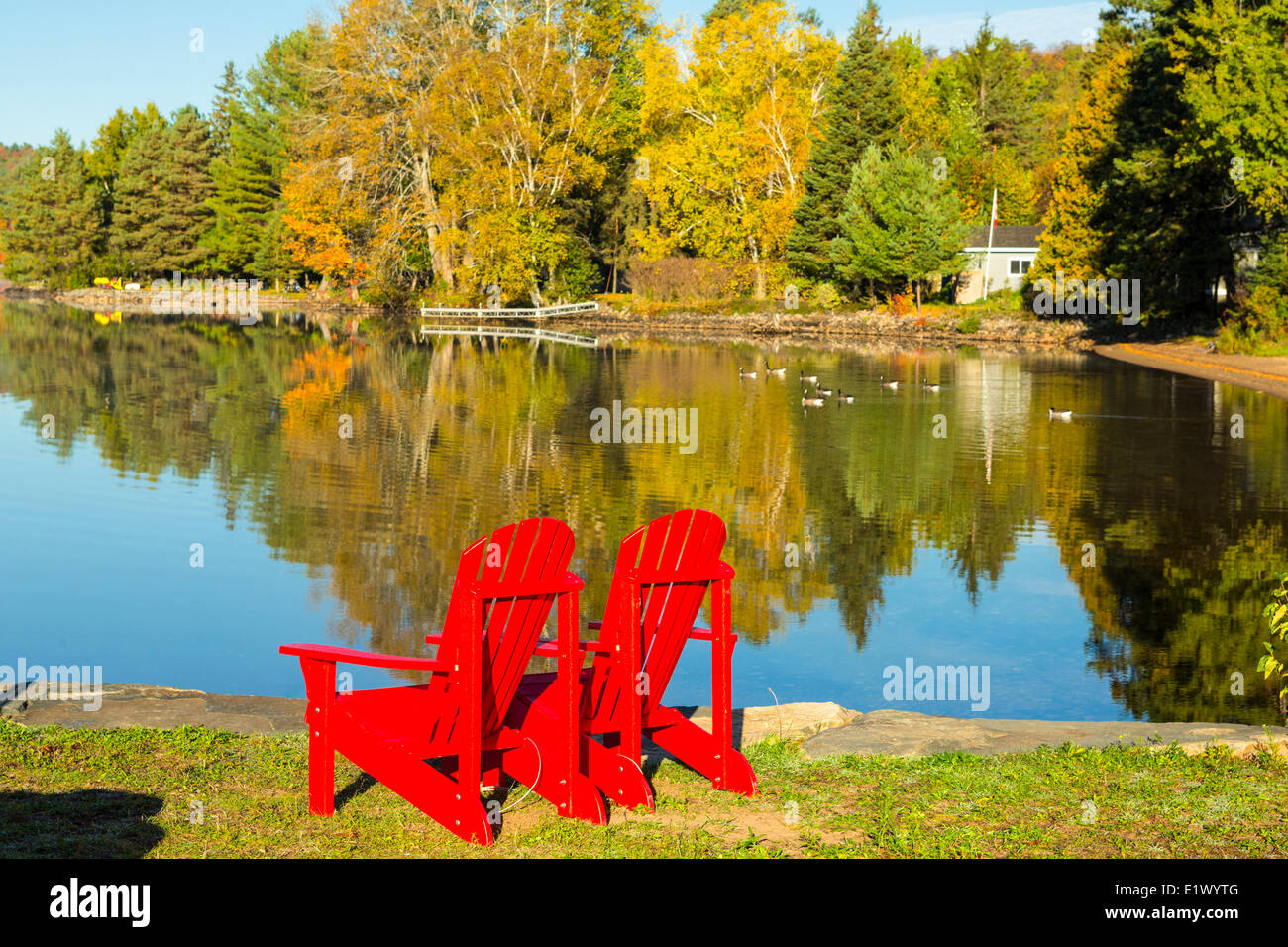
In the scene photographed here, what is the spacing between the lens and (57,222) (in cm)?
9238

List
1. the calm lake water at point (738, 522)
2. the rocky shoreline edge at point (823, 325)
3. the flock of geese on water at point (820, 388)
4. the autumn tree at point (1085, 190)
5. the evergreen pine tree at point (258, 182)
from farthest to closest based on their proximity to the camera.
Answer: the evergreen pine tree at point (258, 182), the rocky shoreline edge at point (823, 325), the autumn tree at point (1085, 190), the flock of geese on water at point (820, 388), the calm lake water at point (738, 522)

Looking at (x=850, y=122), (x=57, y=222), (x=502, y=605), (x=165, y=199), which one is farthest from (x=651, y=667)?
(x=57, y=222)

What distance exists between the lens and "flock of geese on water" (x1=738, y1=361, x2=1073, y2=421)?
85.3 feet

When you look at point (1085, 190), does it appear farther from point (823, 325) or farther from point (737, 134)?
point (737, 134)

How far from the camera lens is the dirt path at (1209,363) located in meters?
32.4

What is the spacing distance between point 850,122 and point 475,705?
57.4 metres

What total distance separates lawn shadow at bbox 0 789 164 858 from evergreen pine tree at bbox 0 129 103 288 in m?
96.3

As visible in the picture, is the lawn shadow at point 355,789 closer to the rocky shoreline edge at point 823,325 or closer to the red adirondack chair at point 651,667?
the red adirondack chair at point 651,667

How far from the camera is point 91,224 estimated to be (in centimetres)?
9281

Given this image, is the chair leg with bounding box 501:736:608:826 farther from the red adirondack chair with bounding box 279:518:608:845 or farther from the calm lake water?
the calm lake water

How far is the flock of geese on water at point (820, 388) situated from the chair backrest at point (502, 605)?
21631 mm
